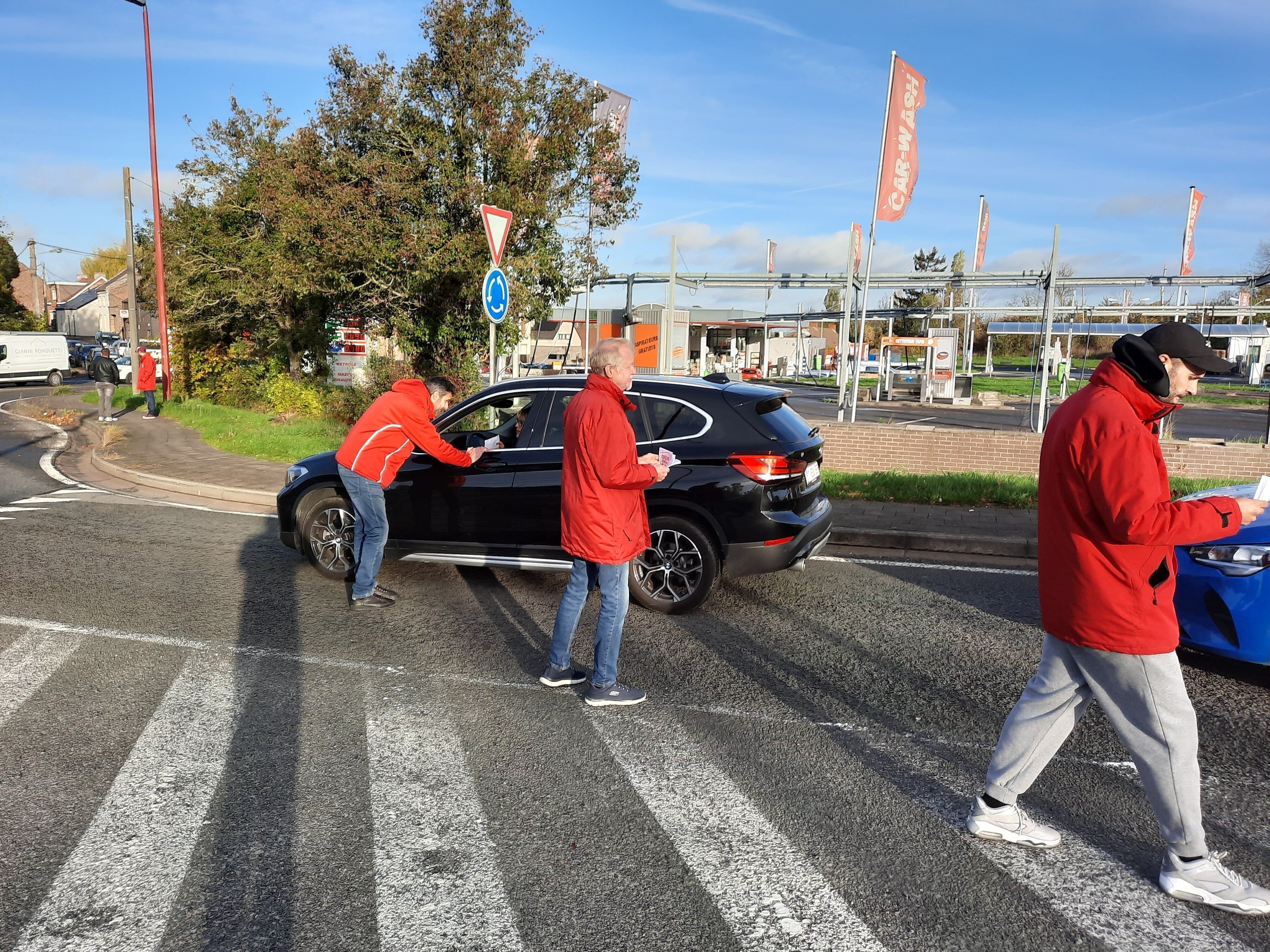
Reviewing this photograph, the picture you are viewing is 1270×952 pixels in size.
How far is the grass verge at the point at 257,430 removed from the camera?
14695 mm

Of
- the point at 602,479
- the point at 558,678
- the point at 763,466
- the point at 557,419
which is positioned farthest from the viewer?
the point at 557,419

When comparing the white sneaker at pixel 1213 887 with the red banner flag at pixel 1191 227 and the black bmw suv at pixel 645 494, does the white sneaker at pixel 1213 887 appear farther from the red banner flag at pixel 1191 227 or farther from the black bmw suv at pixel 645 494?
the red banner flag at pixel 1191 227

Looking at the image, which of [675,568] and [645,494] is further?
[675,568]

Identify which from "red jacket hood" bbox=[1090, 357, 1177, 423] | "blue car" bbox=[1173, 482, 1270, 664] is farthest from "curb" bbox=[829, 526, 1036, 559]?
"red jacket hood" bbox=[1090, 357, 1177, 423]

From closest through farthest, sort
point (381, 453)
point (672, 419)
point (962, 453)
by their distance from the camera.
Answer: point (381, 453), point (672, 419), point (962, 453)

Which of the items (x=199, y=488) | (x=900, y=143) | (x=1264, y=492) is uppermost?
(x=900, y=143)

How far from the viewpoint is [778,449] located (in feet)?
20.5

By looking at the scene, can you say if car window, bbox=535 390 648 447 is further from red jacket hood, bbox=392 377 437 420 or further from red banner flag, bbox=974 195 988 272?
red banner flag, bbox=974 195 988 272

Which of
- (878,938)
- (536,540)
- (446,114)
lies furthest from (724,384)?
(446,114)

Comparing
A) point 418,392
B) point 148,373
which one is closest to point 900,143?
point 418,392

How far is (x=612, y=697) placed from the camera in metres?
4.64

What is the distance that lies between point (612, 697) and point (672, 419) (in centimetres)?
242

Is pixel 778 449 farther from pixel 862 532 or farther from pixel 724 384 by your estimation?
pixel 862 532

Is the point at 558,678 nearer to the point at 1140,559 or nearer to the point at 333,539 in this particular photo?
the point at 1140,559
